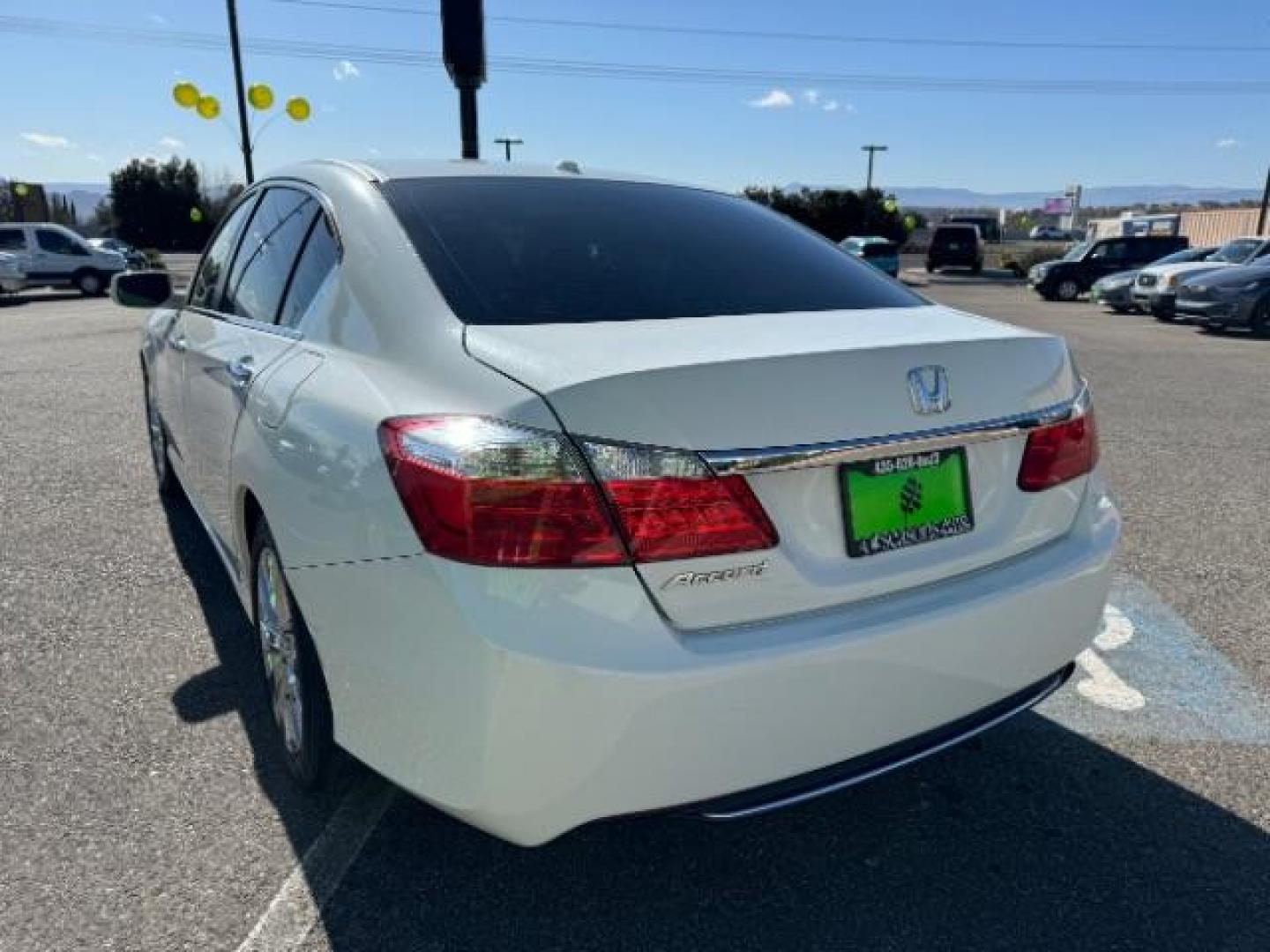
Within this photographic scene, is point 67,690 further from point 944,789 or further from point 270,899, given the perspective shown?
point 944,789

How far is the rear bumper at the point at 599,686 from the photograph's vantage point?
1.63m

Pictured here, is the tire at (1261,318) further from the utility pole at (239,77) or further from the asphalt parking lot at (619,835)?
the utility pole at (239,77)

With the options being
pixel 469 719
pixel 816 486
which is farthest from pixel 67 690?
pixel 816 486

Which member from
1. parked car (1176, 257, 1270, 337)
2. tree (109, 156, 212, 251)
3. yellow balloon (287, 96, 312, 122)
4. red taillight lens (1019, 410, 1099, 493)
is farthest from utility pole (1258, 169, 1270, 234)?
tree (109, 156, 212, 251)

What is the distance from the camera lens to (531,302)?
2.14 metres

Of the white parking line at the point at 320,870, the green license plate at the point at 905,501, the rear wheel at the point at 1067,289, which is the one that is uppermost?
the green license plate at the point at 905,501

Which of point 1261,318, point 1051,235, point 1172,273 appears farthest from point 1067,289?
point 1051,235

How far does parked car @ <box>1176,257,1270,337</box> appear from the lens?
1509cm

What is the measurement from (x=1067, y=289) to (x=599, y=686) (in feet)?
89.2

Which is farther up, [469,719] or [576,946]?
[469,719]

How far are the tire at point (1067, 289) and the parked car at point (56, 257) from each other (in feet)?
78.9

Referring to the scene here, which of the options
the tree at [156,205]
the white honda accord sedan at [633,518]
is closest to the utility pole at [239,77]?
the white honda accord sedan at [633,518]

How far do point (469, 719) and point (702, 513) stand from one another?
1.78 ft

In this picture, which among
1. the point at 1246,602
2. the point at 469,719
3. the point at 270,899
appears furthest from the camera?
the point at 1246,602
